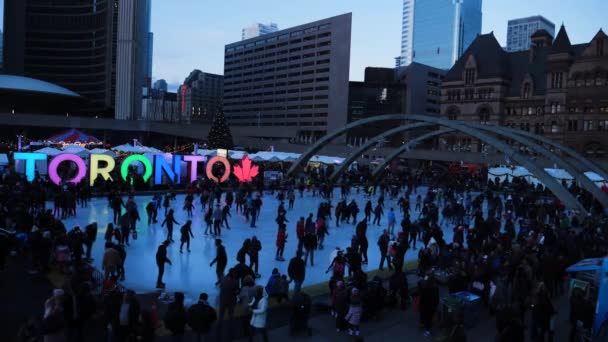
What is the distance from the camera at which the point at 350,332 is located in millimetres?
9500

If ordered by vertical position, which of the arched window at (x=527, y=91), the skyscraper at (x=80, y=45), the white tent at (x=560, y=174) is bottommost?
the white tent at (x=560, y=174)

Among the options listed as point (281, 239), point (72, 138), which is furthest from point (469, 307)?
point (72, 138)

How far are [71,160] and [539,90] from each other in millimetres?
65904

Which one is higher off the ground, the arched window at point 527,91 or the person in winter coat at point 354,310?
the arched window at point 527,91

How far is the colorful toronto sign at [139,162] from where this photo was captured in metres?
26.3

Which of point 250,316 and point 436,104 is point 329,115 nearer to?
point 436,104

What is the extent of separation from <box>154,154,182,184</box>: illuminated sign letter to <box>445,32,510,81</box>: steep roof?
193 ft

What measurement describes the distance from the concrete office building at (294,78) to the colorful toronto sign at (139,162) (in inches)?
2299

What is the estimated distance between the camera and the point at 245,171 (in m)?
35.8

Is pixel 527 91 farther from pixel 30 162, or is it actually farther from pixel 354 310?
pixel 354 310

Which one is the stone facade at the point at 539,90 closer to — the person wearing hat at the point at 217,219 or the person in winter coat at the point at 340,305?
the person wearing hat at the point at 217,219

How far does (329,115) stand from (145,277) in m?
102

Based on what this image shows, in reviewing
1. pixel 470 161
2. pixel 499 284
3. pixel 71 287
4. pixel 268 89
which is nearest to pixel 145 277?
pixel 71 287

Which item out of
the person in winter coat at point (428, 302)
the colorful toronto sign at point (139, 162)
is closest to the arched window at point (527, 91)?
the colorful toronto sign at point (139, 162)
